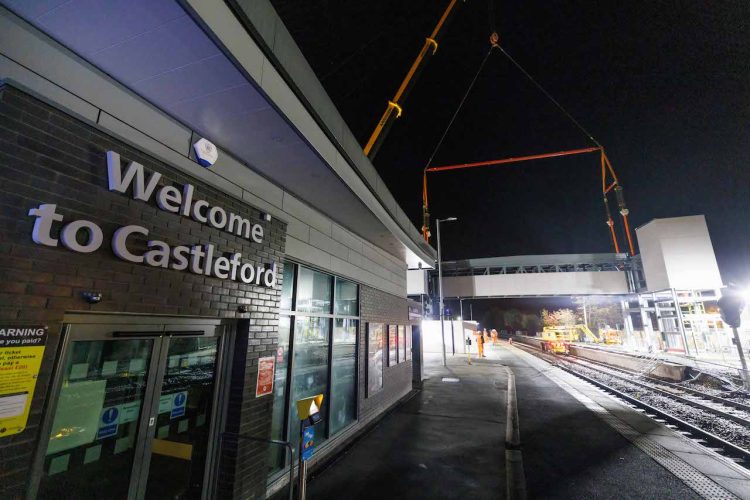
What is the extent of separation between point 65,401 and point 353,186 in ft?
14.2

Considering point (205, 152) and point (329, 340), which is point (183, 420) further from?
point (329, 340)

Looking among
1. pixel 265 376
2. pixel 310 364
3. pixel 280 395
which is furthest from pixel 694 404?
pixel 265 376

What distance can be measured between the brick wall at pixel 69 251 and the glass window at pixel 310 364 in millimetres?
1664

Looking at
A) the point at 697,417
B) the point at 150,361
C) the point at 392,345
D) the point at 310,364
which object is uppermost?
the point at 150,361

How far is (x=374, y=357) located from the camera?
28.4 ft

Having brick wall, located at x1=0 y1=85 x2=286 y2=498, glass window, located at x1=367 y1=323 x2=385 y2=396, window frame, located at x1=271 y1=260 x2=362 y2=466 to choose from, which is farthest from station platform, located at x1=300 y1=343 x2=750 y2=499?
brick wall, located at x1=0 y1=85 x2=286 y2=498

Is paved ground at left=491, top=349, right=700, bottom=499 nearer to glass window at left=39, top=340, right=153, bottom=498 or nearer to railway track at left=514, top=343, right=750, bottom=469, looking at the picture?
railway track at left=514, top=343, right=750, bottom=469

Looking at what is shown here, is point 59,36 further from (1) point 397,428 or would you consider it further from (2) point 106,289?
(1) point 397,428

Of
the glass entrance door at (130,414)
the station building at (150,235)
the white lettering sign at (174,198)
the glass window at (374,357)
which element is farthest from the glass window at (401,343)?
the white lettering sign at (174,198)

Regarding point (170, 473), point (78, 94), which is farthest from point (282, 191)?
point (170, 473)

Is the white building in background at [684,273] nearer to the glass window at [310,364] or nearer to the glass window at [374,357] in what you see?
the glass window at [374,357]

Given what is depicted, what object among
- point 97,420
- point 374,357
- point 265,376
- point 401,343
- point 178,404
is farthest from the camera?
point 401,343

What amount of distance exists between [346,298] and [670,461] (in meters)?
7.15

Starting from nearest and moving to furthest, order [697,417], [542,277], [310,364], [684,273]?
[310,364] → [697,417] → [684,273] → [542,277]
